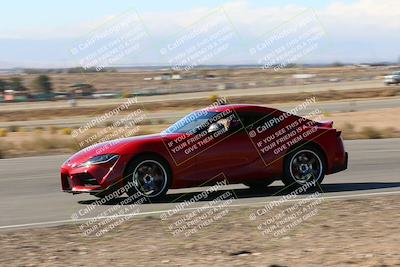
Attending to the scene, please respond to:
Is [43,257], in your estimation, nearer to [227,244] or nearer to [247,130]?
[227,244]

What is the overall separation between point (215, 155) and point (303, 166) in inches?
62.2

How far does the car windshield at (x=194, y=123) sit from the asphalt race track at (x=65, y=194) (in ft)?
3.38

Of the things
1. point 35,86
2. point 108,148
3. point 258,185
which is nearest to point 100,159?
point 108,148

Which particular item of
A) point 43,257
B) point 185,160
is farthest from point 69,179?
point 43,257

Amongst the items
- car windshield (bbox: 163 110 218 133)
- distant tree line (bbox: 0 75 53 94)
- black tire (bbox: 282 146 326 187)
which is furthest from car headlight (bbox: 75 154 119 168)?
distant tree line (bbox: 0 75 53 94)

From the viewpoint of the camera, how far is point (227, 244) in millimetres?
8016

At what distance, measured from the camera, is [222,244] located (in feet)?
26.3

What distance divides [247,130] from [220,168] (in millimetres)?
769

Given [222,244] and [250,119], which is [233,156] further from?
[222,244]

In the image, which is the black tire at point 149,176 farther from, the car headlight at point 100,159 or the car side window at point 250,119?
the car side window at point 250,119

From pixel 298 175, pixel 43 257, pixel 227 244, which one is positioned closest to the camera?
pixel 43 257

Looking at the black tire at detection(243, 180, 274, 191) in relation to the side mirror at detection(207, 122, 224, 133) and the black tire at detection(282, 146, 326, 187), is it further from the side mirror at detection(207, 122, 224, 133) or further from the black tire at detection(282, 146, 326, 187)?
the side mirror at detection(207, 122, 224, 133)

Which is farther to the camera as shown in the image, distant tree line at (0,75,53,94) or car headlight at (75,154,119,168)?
distant tree line at (0,75,53,94)

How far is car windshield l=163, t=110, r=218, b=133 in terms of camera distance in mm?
11984
